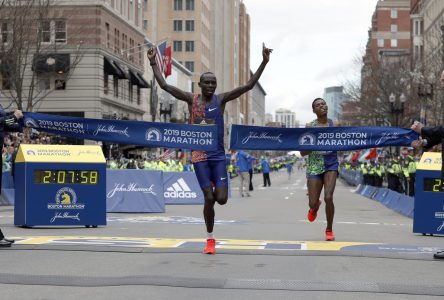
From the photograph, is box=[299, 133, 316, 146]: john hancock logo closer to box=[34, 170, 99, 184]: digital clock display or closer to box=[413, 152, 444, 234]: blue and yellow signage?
box=[413, 152, 444, 234]: blue and yellow signage

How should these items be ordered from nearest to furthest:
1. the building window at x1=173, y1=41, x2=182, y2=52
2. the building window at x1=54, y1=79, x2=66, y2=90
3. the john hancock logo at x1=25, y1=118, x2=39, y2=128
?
the john hancock logo at x1=25, y1=118, x2=39, y2=128 → the building window at x1=54, y1=79, x2=66, y2=90 → the building window at x1=173, y1=41, x2=182, y2=52

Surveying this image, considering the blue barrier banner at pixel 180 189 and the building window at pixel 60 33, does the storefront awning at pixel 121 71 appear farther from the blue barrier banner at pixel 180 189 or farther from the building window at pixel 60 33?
the blue barrier banner at pixel 180 189

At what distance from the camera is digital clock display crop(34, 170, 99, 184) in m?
14.1

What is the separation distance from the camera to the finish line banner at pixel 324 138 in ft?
38.7

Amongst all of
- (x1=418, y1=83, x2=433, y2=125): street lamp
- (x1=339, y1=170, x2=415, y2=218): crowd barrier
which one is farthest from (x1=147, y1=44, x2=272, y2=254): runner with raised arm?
(x1=418, y1=83, x2=433, y2=125): street lamp

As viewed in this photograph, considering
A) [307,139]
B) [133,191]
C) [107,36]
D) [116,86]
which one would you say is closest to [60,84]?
[107,36]

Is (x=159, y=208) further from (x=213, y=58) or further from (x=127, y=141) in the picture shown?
(x=213, y=58)

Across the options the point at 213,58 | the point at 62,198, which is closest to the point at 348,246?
the point at 62,198

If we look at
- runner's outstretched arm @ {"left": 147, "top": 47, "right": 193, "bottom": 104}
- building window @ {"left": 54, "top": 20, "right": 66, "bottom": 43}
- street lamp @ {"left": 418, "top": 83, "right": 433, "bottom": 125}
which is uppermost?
building window @ {"left": 54, "top": 20, "right": 66, "bottom": 43}

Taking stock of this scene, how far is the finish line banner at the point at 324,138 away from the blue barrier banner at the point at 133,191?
31.9 feet

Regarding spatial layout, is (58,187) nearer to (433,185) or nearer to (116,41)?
(433,185)

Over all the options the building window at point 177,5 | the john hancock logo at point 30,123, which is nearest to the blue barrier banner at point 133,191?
the john hancock logo at point 30,123

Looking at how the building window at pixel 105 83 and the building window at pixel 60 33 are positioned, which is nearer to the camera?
the building window at pixel 60 33

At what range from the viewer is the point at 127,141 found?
37.8ft
